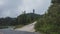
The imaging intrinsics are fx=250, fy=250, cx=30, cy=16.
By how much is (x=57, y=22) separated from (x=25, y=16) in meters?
61.2

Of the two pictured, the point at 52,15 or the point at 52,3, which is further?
the point at 52,3

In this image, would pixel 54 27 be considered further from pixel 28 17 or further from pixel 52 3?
pixel 28 17

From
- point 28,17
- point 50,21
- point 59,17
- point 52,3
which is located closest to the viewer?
point 59,17

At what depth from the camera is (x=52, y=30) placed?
29203 mm

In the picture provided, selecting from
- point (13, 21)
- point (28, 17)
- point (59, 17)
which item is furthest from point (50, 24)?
point (13, 21)

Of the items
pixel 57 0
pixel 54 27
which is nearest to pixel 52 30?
Result: pixel 54 27

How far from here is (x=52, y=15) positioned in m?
29.6

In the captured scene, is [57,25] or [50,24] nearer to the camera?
[57,25]

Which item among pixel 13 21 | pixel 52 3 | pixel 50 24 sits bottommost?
pixel 13 21

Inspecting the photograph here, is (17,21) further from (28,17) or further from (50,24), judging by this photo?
(50,24)

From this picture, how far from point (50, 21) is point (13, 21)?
209ft

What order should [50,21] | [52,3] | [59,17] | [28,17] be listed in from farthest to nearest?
[28,17] < [52,3] < [50,21] < [59,17]

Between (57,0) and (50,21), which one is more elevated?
(57,0)

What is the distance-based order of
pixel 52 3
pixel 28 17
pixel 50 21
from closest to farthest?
pixel 50 21, pixel 52 3, pixel 28 17
